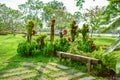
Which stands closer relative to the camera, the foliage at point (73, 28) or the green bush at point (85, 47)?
the green bush at point (85, 47)

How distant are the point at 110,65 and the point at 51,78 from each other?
187cm

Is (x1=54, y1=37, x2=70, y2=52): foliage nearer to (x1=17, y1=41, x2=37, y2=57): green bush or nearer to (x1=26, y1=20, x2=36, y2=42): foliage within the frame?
(x1=17, y1=41, x2=37, y2=57): green bush

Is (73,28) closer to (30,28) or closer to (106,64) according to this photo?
(30,28)

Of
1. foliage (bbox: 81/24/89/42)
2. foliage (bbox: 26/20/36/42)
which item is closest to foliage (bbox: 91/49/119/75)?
foliage (bbox: 81/24/89/42)

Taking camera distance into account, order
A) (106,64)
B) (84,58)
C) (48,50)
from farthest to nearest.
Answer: (48,50), (84,58), (106,64)

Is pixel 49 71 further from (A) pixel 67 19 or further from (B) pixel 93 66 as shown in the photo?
(A) pixel 67 19

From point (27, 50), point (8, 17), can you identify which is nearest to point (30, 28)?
point (27, 50)

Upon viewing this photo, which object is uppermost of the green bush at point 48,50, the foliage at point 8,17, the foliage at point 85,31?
the foliage at point 8,17

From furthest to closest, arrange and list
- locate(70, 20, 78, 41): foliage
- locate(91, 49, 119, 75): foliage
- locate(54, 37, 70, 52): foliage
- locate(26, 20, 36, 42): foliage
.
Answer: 1. locate(70, 20, 78, 41): foliage
2. locate(26, 20, 36, 42): foliage
3. locate(54, 37, 70, 52): foliage
4. locate(91, 49, 119, 75): foliage

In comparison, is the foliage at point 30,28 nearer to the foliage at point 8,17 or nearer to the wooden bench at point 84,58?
the wooden bench at point 84,58

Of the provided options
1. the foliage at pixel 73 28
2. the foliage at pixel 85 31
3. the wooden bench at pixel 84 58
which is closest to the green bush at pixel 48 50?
the wooden bench at pixel 84 58

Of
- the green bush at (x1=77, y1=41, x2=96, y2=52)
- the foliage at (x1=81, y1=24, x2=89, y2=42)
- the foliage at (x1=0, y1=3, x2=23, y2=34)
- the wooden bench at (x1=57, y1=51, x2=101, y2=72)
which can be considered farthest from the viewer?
the foliage at (x1=0, y1=3, x2=23, y2=34)

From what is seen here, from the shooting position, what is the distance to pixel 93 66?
6.72m

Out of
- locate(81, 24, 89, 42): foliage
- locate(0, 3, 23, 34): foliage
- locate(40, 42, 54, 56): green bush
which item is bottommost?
locate(40, 42, 54, 56): green bush
